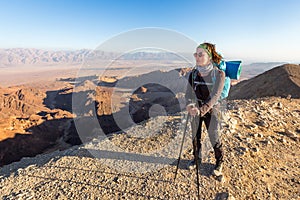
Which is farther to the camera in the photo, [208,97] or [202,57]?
[208,97]

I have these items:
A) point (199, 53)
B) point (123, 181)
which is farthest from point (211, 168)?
point (199, 53)

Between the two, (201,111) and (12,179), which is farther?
(12,179)

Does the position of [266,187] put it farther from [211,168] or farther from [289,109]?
[289,109]

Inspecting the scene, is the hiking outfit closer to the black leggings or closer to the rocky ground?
the black leggings

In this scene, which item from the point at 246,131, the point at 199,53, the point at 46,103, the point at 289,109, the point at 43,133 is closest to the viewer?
the point at 199,53

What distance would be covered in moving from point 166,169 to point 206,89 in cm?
180

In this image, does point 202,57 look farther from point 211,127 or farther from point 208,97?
point 211,127

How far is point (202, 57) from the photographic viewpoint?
281 cm

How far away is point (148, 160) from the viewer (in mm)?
4328

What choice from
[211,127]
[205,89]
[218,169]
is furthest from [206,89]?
[218,169]

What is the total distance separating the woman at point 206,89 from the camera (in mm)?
2830

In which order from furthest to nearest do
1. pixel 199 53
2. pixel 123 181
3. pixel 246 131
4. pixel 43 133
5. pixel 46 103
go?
1. pixel 46 103
2. pixel 43 133
3. pixel 246 131
4. pixel 123 181
5. pixel 199 53

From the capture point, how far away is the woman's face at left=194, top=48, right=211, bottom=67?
2793 mm

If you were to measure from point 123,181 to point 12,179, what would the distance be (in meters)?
2.44
